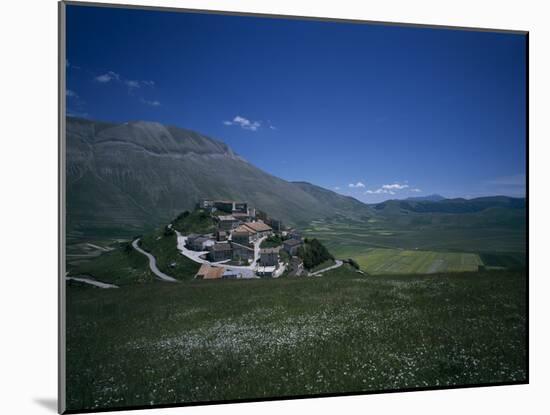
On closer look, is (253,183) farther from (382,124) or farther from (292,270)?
(382,124)

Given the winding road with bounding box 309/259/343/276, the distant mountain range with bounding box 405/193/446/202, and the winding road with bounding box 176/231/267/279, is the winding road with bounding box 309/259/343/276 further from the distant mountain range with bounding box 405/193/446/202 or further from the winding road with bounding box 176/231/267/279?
the distant mountain range with bounding box 405/193/446/202

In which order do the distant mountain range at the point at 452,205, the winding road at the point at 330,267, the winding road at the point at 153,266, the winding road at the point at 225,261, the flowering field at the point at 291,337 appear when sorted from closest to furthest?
the flowering field at the point at 291,337, the winding road at the point at 153,266, the winding road at the point at 225,261, the winding road at the point at 330,267, the distant mountain range at the point at 452,205

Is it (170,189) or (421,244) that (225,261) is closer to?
(170,189)

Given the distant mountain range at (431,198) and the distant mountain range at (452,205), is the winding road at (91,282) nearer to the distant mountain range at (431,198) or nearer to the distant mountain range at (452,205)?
the distant mountain range at (452,205)

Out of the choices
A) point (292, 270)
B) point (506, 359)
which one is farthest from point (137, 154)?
point (506, 359)

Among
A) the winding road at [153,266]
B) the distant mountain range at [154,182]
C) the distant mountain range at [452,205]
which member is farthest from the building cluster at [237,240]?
the distant mountain range at [452,205]

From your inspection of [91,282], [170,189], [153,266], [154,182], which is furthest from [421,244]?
[91,282]

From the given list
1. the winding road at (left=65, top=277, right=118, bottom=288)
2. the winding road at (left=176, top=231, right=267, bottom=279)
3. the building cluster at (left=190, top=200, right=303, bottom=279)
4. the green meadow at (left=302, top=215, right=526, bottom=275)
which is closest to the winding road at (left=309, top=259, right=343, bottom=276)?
the green meadow at (left=302, top=215, right=526, bottom=275)
